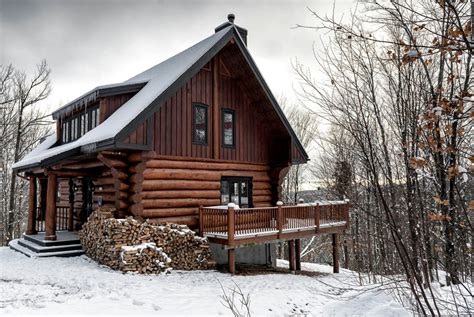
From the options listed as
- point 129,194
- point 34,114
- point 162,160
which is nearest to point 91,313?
point 129,194

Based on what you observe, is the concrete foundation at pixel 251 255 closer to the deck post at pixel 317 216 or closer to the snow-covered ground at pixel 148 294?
the snow-covered ground at pixel 148 294

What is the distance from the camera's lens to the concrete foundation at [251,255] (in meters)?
14.1

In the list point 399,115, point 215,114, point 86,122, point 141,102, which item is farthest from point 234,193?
point 399,115

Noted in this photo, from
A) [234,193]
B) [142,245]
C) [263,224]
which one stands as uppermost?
[234,193]

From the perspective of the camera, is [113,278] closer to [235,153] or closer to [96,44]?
[235,153]

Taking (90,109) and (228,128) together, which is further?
(228,128)

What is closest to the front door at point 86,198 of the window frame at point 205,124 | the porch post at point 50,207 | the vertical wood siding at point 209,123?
the porch post at point 50,207

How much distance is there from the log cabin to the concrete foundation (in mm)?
1794

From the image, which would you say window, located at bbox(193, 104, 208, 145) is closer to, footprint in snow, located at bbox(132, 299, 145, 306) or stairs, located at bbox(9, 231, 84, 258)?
stairs, located at bbox(9, 231, 84, 258)

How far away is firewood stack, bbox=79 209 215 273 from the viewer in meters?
10.7

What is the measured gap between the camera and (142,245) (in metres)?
10.9

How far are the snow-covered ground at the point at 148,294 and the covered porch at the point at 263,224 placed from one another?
4.14 feet

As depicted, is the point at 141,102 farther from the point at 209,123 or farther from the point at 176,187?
the point at 176,187

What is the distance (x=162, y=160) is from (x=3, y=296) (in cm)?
638
